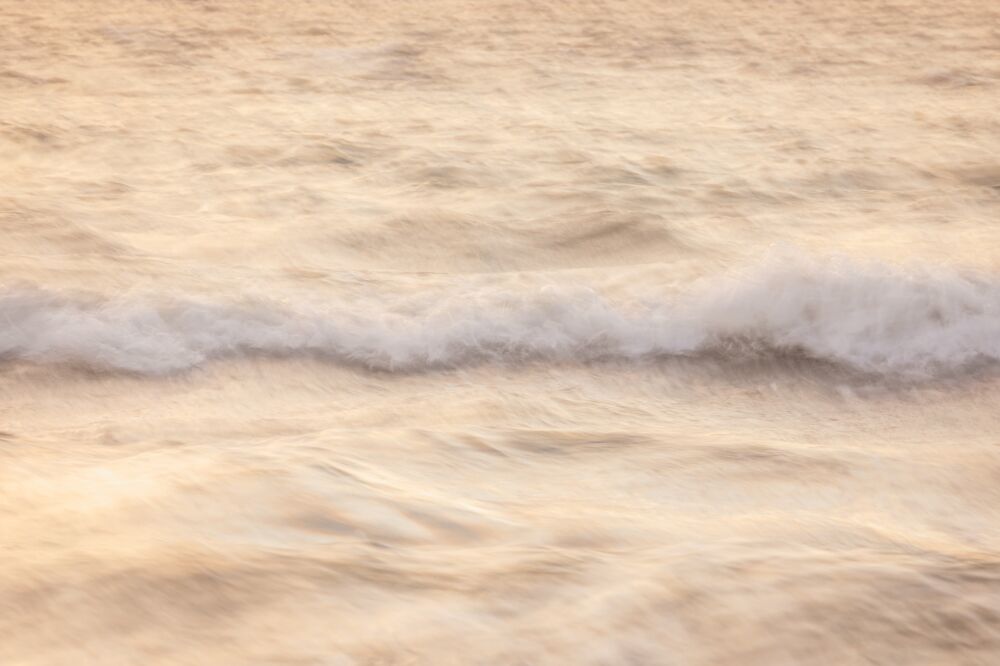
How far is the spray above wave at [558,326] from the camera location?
2291 mm

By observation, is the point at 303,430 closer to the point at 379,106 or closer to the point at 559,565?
the point at 559,565

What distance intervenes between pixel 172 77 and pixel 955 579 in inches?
156

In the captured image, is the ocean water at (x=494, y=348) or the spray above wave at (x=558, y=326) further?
the spray above wave at (x=558, y=326)

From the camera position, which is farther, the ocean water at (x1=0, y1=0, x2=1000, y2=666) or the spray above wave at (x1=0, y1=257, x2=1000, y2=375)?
the spray above wave at (x1=0, y1=257, x2=1000, y2=375)

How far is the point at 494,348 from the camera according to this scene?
2.36 metres

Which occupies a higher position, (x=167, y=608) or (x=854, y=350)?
(x=167, y=608)

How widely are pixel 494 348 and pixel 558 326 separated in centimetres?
16

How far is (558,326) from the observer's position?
96.0 inches

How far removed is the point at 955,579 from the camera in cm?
130

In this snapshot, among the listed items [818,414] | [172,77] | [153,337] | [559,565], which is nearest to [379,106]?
[172,77]

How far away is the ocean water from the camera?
1224 mm

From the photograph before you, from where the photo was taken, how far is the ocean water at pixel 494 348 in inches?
48.2

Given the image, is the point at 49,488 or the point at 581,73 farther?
the point at 581,73

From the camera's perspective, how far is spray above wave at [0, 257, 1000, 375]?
7.52 feet
